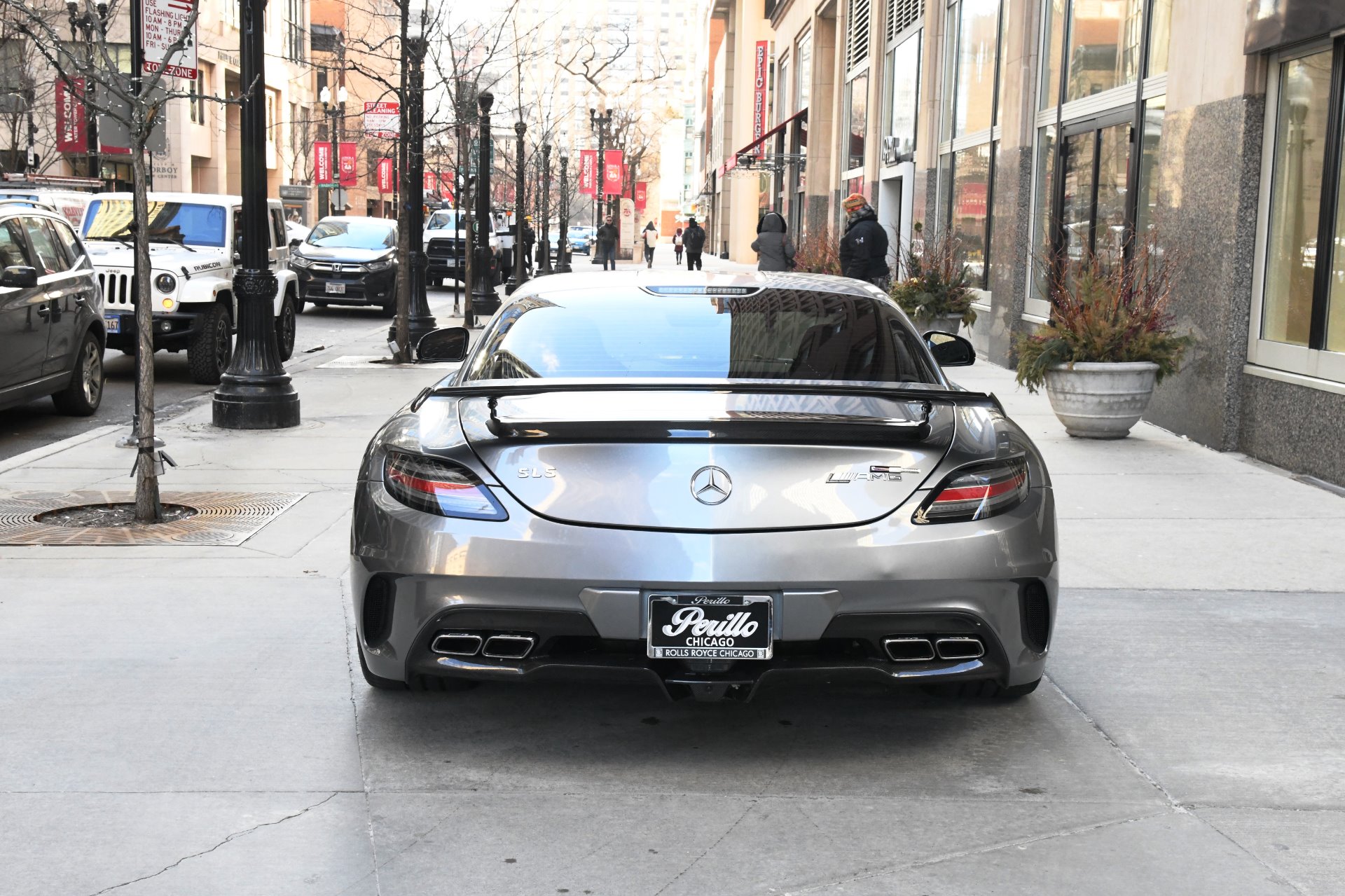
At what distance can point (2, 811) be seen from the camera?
397 centimetres

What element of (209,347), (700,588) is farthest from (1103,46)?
(700,588)

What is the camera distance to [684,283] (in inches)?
218

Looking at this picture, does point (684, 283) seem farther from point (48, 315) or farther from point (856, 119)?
point (856, 119)

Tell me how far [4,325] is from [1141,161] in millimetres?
9135

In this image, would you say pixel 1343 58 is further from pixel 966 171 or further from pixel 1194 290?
pixel 966 171

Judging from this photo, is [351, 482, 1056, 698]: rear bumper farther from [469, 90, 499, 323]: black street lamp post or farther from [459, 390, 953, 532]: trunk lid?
[469, 90, 499, 323]: black street lamp post

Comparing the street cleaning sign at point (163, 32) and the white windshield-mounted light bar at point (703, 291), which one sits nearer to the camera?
the white windshield-mounted light bar at point (703, 291)

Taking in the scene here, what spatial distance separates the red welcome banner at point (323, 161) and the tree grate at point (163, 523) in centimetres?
5537

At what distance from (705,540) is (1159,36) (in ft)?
33.7

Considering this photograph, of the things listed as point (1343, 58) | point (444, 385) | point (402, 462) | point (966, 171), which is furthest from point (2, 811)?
point (966, 171)

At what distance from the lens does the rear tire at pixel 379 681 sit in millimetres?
4551

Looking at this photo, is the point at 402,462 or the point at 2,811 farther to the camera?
the point at 402,462

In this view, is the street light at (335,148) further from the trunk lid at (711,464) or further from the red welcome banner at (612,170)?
the trunk lid at (711,464)

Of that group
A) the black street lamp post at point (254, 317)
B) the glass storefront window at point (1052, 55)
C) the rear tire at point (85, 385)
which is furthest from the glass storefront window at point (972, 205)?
the rear tire at point (85, 385)
